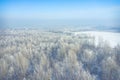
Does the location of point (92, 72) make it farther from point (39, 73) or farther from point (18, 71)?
point (18, 71)

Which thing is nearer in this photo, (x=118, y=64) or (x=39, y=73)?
(x=39, y=73)

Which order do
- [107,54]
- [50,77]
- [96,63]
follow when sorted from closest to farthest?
[50,77], [96,63], [107,54]

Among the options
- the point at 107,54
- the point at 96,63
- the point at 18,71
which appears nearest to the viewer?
the point at 18,71

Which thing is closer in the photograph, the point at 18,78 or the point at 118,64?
the point at 18,78

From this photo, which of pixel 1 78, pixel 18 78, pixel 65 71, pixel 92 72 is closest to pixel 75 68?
pixel 65 71

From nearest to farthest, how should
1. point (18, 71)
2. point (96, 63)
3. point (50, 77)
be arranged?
point (50, 77)
point (18, 71)
point (96, 63)

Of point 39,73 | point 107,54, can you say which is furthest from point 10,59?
point 107,54

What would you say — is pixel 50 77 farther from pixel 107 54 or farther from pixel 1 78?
pixel 107 54

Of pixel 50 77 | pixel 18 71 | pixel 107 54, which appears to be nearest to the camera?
pixel 50 77
